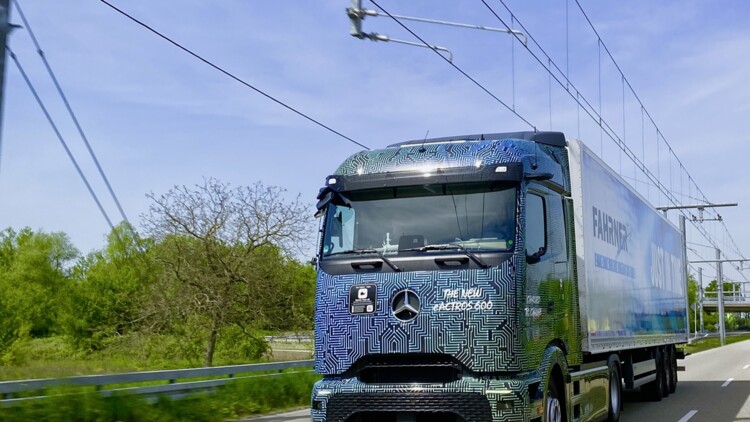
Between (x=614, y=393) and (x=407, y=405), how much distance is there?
5405mm

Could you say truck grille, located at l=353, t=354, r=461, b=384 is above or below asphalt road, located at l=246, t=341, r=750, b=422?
above

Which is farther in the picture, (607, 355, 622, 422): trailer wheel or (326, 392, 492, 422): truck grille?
(607, 355, 622, 422): trailer wheel

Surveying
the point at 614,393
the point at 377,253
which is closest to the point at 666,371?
the point at 614,393

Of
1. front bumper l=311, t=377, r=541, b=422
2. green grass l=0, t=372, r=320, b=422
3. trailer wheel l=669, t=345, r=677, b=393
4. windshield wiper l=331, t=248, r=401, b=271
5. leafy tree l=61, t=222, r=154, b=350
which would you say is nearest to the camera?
front bumper l=311, t=377, r=541, b=422

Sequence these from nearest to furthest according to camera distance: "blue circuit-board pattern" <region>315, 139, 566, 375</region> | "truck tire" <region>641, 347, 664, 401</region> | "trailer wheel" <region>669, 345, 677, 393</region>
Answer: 1. "blue circuit-board pattern" <region>315, 139, 566, 375</region>
2. "truck tire" <region>641, 347, 664, 401</region>
3. "trailer wheel" <region>669, 345, 677, 393</region>

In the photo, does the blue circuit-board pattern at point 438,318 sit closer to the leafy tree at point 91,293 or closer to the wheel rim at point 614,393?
the wheel rim at point 614,393

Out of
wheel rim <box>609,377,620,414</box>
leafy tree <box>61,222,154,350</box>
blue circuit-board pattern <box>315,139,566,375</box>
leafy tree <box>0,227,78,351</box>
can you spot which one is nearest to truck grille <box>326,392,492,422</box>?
blue circuit-board pattern <box>315,139,566,375</box>

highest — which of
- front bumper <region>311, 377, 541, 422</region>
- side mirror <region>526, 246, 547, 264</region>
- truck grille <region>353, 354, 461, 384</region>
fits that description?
side mirror <region>526, 246, 547, 264</region>

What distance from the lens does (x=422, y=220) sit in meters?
8.30

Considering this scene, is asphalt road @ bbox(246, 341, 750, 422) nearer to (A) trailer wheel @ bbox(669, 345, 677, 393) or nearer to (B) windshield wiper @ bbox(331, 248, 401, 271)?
(A) trailer wheel @ bbox(669, 345, 677, 393)

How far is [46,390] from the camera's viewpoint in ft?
37.5

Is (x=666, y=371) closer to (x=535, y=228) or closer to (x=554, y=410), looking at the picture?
(x=554, y=410)

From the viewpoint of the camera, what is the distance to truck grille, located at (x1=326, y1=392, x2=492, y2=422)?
7.68 meters

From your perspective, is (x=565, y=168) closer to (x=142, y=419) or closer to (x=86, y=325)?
(x=142, y=419)
